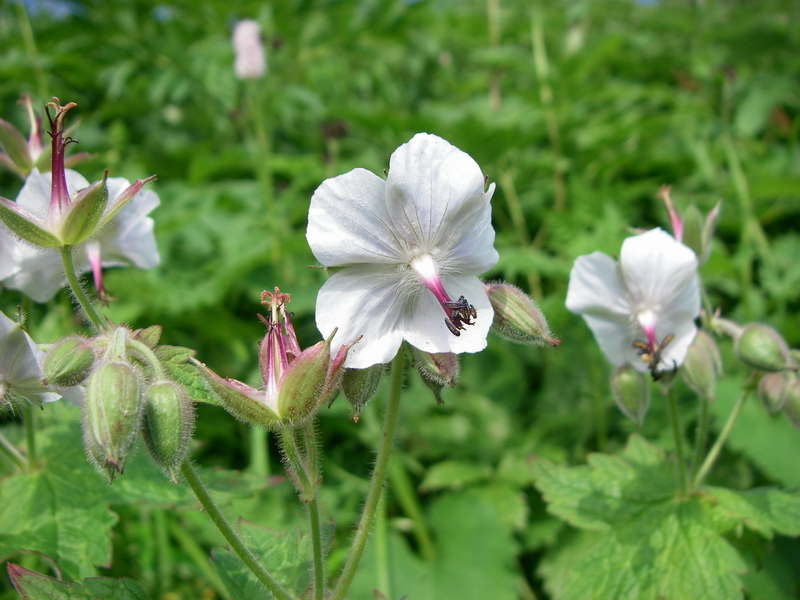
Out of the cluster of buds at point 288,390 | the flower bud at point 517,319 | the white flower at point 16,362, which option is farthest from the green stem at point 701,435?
the white flower at point 16,362

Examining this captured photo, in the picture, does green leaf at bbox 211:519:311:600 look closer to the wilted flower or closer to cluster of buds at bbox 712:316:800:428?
the wilted flower

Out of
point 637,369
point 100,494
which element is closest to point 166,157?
point 100,494

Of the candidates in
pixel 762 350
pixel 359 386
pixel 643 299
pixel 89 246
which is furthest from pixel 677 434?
pixel 89 246

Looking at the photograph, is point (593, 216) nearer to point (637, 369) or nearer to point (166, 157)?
point (637, 369)

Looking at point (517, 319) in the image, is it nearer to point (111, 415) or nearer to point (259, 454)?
point (111, 415)

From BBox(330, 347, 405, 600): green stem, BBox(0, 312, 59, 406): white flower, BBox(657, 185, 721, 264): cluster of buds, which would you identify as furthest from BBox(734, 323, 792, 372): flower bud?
BBox(0, 312, 59, 406): white flower

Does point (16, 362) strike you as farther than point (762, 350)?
No

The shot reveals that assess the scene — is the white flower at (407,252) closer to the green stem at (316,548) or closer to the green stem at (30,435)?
the green stem at (316,548)
